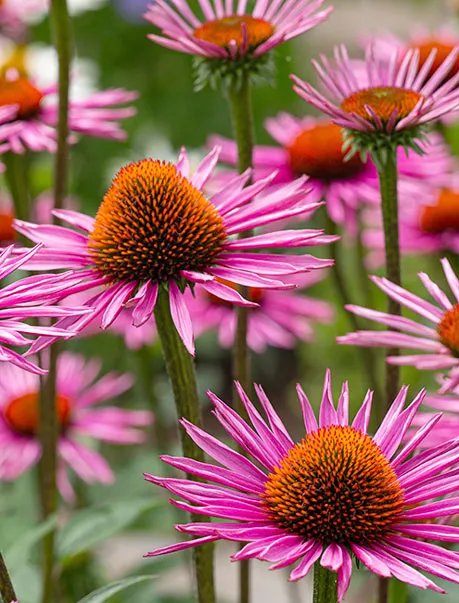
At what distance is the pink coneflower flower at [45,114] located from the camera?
949 millimetres

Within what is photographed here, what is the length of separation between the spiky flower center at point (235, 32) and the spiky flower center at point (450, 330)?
257 mm

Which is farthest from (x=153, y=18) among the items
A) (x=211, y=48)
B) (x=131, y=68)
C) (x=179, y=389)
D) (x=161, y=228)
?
(x=131, y=68)

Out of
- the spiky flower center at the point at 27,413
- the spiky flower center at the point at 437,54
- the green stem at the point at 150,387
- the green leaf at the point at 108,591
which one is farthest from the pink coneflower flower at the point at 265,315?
the green leaf at the point at 108,591

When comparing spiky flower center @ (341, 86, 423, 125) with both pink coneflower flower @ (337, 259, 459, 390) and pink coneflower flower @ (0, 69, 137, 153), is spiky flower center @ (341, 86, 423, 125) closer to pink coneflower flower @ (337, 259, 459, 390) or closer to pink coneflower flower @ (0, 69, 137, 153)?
pink coneflower flower @ (337, 259, 459, 390)

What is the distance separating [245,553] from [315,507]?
0.25 feet

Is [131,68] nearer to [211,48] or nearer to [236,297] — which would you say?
[211,48]

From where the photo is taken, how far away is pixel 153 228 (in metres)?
0.66

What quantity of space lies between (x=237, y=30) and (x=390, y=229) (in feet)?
0.69

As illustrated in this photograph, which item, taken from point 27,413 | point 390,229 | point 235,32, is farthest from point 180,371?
point 27,413

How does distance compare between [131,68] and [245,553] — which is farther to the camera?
[131,68]

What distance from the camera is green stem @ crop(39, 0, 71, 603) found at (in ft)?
2.64

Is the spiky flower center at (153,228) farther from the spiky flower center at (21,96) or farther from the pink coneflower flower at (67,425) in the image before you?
the pink coneflower flower at (67,425)

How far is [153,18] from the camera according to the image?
0.80 metres

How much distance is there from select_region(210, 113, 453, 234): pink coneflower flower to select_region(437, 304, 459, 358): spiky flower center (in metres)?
0.32
